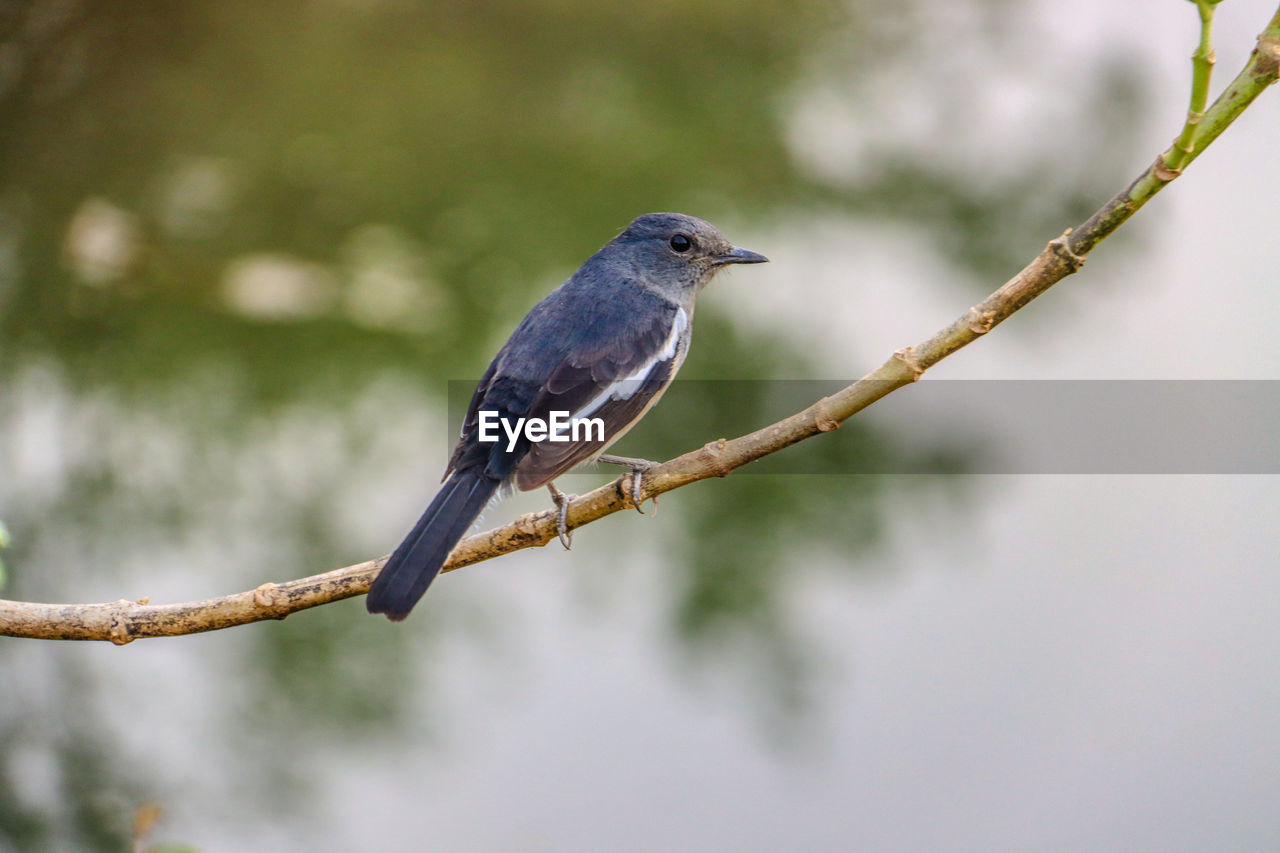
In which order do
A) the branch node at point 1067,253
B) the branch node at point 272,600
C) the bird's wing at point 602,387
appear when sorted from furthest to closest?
the bird's wing at point 602,387
the branch node at point 272,600
the branch node at point 1067,253

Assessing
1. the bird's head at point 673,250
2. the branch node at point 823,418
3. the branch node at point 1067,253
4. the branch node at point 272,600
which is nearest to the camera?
the branch node at point 1067,253

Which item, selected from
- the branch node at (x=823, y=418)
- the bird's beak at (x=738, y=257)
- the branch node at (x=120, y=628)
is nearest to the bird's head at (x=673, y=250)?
the bird's beak at (x=738, y=257)

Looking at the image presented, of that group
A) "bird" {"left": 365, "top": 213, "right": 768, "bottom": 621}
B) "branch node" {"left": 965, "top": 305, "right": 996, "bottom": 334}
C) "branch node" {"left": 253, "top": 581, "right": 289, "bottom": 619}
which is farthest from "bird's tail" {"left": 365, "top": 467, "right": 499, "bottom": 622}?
"branch node" {"left": 965, "top": 305, "right": 996, "bottom": 334}

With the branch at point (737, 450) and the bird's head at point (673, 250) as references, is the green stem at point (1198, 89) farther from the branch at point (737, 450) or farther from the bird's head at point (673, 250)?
the bird's head at point (673, 250)

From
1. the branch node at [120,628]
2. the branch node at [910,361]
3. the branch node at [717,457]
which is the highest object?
the branch node at [910,361]

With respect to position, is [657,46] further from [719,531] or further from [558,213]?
[719,531]

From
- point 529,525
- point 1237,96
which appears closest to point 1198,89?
point 1237,96

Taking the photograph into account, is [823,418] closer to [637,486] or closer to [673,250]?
[637,486]
